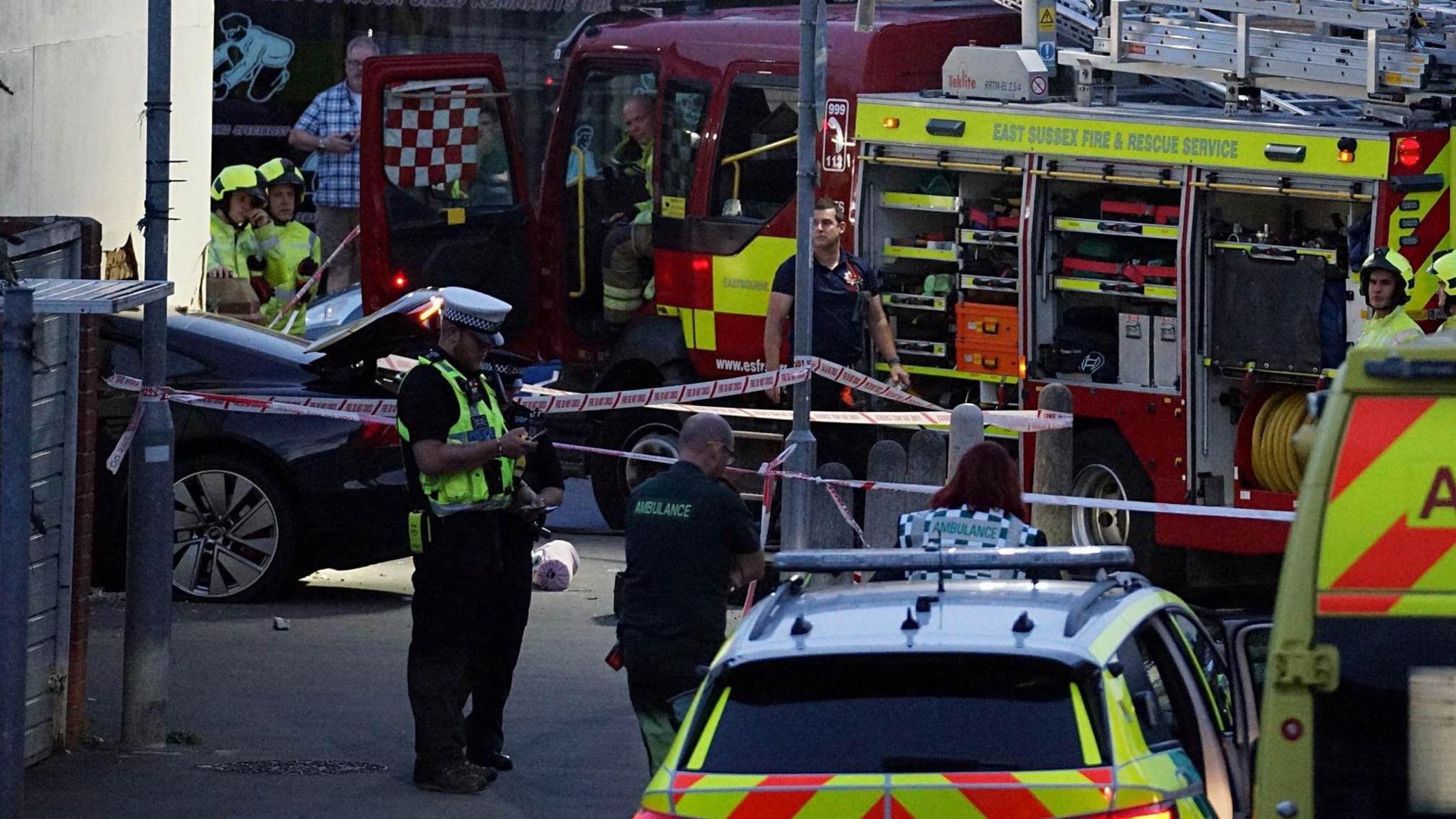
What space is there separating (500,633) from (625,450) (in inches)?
238

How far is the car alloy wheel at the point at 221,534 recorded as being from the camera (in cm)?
1197

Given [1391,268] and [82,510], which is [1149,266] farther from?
[82,510]

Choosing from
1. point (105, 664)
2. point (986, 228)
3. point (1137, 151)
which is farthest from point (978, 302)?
point (105, 664)

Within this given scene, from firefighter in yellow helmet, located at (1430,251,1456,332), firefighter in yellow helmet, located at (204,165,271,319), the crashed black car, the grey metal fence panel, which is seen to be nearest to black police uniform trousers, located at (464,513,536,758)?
the grey metal fence panel

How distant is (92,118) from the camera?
42.0 ft

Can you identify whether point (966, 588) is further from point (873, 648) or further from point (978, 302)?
point (978, 302)

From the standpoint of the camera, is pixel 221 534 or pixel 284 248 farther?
pixel 284 248

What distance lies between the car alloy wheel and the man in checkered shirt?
24.0 feet

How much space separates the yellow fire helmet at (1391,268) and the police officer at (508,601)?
12.8 feet

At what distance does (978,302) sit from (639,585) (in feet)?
19.5

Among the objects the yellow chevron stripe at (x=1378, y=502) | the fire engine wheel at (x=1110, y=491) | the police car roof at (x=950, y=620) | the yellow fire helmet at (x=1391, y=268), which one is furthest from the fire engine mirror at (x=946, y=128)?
the yellow chevron stripe at (x=1378, y=502)

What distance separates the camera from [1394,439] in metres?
4.85

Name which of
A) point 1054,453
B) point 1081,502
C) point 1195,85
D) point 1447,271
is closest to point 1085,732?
point 1081,502

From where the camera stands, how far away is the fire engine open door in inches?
613
